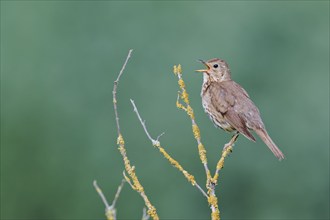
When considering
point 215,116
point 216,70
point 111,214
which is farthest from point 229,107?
point 111,214

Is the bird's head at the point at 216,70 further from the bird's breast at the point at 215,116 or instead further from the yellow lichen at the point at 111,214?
the yellow lichen at the point at 111,214

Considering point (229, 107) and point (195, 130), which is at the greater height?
point (229, 107)

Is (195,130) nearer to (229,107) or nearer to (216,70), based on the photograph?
(229,107)

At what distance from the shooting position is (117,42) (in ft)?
46.1

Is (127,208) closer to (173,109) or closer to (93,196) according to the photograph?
(93,196)

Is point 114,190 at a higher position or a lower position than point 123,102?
lower

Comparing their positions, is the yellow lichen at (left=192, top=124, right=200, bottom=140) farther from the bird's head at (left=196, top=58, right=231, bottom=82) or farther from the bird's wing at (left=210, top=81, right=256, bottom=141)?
the bird's head at (left=196, top=58, right=231, bottom=82)

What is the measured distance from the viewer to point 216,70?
834 centimetres

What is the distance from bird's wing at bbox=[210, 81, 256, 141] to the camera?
25.6ft

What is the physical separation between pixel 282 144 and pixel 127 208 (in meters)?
2.46

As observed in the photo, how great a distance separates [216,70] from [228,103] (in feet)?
1.54

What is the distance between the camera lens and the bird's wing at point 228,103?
308 inches

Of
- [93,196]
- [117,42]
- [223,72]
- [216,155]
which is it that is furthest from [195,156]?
[223,72]

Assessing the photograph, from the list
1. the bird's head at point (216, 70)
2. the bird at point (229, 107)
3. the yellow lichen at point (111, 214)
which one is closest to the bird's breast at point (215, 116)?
the bird at point (229, 107)
